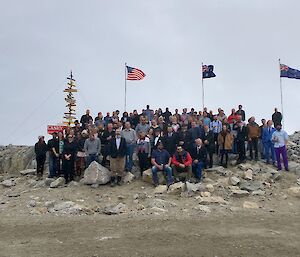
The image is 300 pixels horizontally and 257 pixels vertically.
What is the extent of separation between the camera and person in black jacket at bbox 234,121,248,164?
56.1ft

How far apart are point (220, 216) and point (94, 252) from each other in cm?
508

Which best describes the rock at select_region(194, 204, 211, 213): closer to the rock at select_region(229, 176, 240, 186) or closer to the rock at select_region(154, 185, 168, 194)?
the rock at select_region(154, 185, 168, 194)

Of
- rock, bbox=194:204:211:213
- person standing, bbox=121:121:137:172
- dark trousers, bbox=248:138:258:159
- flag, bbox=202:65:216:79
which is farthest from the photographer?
flag, bbox=202:65:216:79

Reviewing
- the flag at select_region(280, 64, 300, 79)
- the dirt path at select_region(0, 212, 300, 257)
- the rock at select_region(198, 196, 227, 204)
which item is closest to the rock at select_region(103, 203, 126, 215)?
the dirt path at select_region(0, 212, 300, 257)

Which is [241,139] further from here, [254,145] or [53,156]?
[53,156]

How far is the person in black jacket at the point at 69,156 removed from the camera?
16.3 metres

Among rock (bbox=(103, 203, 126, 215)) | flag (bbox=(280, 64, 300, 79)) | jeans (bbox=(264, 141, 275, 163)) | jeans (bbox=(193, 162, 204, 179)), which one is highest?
flag (bbox=(280, 64, 300, 79))

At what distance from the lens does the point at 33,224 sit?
1204 centimetres

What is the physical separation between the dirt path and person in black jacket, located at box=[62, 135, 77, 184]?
3630 millimetres

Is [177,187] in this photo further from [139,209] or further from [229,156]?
[229,156]

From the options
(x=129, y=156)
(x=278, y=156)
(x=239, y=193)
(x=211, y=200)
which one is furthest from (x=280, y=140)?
(x=129, y=156)

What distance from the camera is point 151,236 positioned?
1013cm

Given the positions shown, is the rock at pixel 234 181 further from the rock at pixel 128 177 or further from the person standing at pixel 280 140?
the rock at pixel 128 177

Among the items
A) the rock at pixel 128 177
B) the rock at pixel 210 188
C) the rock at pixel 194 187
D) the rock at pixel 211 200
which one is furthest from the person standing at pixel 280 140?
the rock at pixel 128 177
